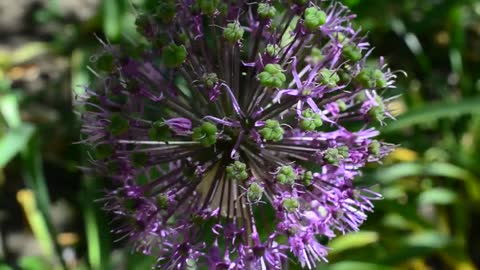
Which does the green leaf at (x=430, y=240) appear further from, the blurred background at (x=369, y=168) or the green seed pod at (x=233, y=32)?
the green seed pod at (x=233, y=32)

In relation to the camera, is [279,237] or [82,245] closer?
[279,237]

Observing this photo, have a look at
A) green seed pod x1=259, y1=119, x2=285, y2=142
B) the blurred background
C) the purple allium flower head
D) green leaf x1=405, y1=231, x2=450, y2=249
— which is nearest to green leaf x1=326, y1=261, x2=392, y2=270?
the blurred background

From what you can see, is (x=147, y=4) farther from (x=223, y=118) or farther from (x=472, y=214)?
(x=472, y=214)

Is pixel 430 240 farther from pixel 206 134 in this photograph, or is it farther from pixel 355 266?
pixel 206 134

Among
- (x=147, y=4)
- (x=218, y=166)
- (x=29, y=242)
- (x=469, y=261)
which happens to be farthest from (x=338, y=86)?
(x=29, y=242)

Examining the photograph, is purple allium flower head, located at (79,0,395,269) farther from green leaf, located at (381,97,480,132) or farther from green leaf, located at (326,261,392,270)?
green leaf, located at (326,261,392,270)

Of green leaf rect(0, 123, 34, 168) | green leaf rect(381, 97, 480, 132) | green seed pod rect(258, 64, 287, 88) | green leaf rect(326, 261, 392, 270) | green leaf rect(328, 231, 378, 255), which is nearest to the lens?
green seed pod rect(258, 64, 287, 88)
